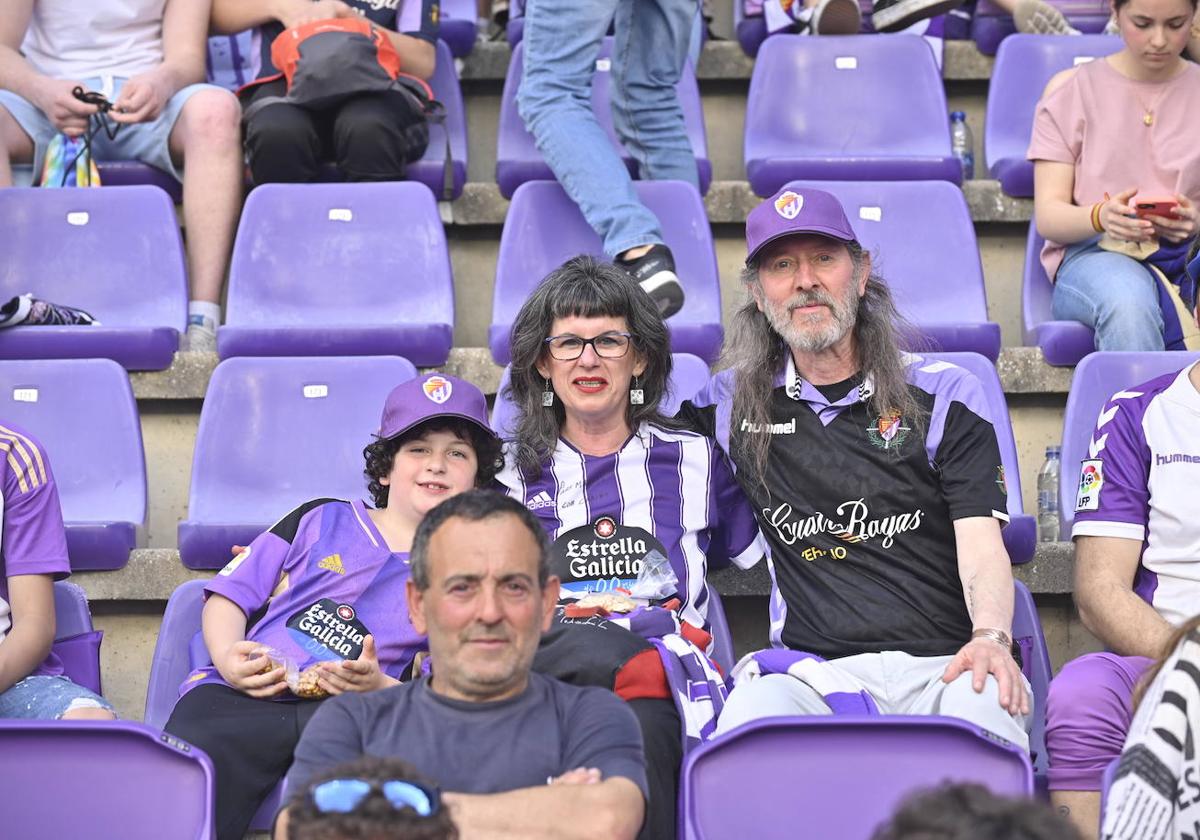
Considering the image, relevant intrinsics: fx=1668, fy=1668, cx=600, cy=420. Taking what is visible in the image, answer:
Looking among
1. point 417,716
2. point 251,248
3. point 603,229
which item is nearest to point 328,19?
point 251,248

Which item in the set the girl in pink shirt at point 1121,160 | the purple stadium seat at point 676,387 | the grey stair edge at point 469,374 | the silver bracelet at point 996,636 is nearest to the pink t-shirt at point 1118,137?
the girl in pink shirt at point 1121,160

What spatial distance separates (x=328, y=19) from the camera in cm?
435

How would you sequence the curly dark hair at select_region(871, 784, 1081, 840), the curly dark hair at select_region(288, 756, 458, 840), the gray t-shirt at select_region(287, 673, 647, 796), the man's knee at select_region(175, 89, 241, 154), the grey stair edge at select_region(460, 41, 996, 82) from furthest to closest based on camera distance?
the grey stair edge at select_region(460, 41, 996, 82) < the man's knee at select_region(175, 89, 241, 154) < the gray t-shirt at select_region(287, 673, 647, 796) < the curly dark hair at select_region(288, 756, 458, 840) < the curly dark hair at select_region(871, 784, 1081, 840)

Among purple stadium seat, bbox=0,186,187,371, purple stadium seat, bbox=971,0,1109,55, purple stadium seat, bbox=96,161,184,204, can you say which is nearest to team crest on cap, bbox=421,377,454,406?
purple stadium seat, bbox=0,186,187,371

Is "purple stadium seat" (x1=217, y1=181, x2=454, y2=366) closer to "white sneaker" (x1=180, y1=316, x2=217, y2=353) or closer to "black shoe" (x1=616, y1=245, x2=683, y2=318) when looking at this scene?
"white sneaker" (x1=180, y1=316, x2=217, y2=353)

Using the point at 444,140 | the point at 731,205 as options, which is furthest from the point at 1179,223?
the point at 444,140

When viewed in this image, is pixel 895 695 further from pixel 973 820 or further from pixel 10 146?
Result: pixel 10 146

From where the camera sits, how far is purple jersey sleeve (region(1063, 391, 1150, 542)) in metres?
2.78

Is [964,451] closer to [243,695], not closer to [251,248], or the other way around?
[243,695]

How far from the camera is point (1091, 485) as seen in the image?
9.27 feet

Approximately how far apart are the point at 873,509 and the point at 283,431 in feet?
4.20

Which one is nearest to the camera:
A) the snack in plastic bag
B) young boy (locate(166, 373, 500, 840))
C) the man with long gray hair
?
young boy (locate(166, 373, 500, 840))

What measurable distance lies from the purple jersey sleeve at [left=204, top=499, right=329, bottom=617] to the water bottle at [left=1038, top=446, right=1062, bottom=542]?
1.59 m

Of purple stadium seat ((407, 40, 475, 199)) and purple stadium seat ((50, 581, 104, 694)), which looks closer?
purple stadium seat ((50, 581, 104, 694))
